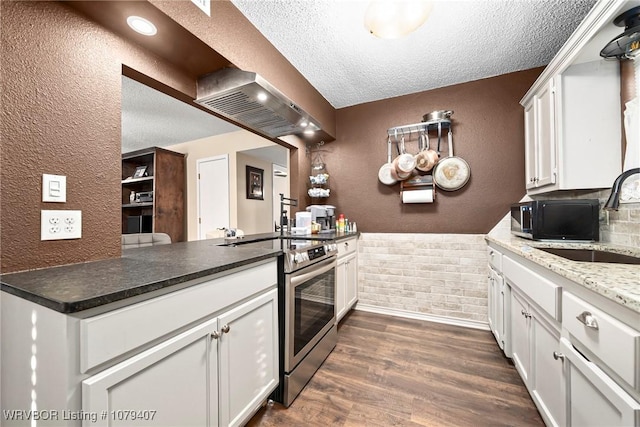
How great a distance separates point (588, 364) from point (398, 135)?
7.98ft

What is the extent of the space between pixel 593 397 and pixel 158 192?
488cm

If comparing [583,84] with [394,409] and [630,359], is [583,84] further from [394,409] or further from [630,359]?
[394,409]

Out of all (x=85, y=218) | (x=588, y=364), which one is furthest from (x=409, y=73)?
(x=85, y=218)

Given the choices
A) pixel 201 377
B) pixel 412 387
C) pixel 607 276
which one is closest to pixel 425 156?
pixel 607 276

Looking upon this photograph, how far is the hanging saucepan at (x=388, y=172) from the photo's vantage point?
9.22 ft

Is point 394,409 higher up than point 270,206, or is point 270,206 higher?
point 270,206

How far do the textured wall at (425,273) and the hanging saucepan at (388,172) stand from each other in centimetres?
61

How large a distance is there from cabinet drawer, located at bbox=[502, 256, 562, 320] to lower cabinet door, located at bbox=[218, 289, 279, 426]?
1.29m

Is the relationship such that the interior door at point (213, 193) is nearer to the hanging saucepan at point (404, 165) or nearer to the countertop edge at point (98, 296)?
the hanging saucepan at point (404, 165)

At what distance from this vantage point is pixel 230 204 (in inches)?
163

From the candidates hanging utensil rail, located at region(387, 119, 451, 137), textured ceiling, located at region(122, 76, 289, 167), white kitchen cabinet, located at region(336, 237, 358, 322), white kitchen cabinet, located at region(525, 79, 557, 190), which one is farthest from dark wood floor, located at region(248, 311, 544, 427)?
textured ceiling, located at region(122, 76, 289, 167)

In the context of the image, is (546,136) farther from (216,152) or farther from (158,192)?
(158,192)

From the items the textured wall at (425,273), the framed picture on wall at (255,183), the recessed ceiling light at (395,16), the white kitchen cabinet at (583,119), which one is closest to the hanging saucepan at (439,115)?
the white kitchen cabinet at (583,119)

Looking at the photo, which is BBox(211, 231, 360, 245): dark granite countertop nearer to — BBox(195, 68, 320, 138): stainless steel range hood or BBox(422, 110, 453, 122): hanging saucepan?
BBox(195, 68, 320, 138): stainless steel range hood
